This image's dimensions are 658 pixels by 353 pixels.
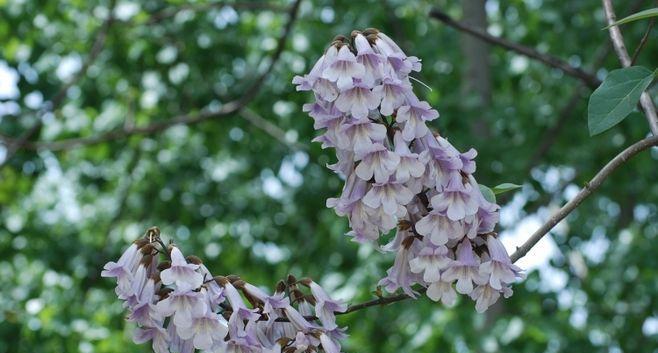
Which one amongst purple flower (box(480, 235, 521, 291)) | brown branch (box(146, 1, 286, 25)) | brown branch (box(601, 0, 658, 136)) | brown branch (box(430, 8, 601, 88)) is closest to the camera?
purple flower (box(480, 235, 521, 291))

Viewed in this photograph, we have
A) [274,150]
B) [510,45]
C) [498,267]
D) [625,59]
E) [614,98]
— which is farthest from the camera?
[274,150]

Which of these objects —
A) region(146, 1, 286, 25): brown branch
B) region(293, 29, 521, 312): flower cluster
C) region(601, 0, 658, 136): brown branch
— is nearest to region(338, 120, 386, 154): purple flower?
region(293, 29, 521, 312): flower cluster

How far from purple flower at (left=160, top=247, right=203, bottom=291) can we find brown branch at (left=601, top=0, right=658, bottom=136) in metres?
0.79

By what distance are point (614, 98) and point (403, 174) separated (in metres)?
0.40

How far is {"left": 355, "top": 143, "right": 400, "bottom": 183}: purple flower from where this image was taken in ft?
4.69

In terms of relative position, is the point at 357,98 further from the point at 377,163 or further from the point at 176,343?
the point at 176,343

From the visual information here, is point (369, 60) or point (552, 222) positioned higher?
point (369, 60)

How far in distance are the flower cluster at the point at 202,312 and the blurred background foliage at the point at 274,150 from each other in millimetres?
2902

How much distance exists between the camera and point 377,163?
1449mm

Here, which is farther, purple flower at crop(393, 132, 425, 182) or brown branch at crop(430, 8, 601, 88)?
brown branch at crop(430, 8, 601, 88)

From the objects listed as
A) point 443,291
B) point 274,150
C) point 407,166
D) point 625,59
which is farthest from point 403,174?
point 274,150

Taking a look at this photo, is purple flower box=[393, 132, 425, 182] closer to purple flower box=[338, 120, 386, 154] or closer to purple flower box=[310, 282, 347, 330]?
purple flower box=[338, 120, 386, 154]

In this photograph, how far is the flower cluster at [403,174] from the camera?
57.2 inches

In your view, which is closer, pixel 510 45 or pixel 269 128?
pixel 510 45
